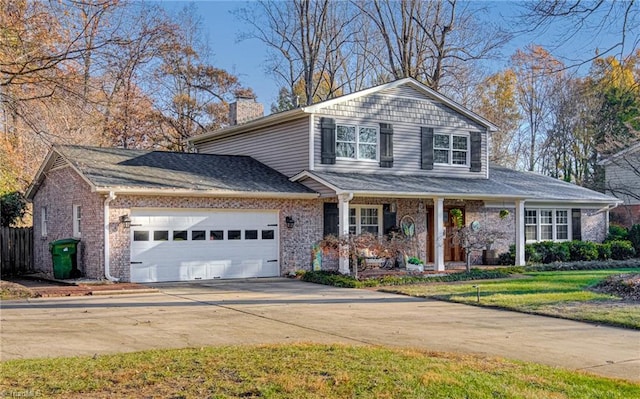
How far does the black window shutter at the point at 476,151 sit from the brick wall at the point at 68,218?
1378 cm

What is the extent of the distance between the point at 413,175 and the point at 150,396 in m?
17.7

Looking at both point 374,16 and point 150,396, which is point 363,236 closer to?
point 150,396

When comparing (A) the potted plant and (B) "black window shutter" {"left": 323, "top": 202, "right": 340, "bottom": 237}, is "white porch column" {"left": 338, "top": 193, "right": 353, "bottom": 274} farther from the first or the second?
(A) the potted plant

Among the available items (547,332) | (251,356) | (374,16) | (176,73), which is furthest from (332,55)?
(251,356)

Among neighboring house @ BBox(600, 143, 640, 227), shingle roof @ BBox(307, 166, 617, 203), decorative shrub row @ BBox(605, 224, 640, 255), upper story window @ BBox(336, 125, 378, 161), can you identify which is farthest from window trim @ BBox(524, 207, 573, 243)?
neighboring house @ BBox(600, 143, 640, 227)

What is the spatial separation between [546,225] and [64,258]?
18081 millimetres

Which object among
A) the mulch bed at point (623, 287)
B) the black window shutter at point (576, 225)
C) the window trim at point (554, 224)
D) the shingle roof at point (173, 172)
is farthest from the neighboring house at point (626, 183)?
the shingle roof at point (173, 172)

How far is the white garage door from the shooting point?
691 inches

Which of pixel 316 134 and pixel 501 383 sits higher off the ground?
pixel 316 134

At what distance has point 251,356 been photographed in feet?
25.1

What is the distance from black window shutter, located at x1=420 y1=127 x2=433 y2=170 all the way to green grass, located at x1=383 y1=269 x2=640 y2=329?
18.2 feet

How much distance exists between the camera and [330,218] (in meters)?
20.6

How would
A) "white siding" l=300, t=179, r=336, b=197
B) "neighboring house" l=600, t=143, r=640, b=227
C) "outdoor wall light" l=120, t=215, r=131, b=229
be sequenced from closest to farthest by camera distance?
"outdoor wall light" l=120, t=215, r=131, b=229
"white siding" l=300, t=179, r=336, b=197
"neighboring house" l=600, t=143, r=640, b=227

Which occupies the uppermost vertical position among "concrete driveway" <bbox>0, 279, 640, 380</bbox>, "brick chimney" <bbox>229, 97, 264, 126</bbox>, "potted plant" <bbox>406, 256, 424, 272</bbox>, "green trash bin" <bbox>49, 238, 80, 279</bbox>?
"brick chimney" <bbox>229, 97, 264, 126</bbox>
